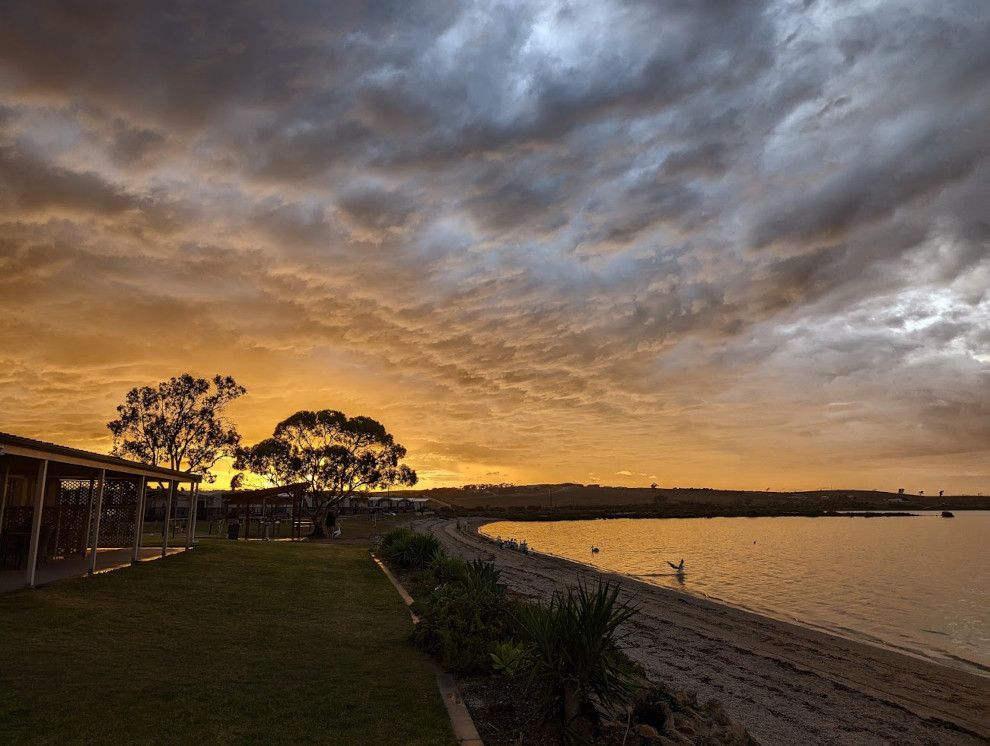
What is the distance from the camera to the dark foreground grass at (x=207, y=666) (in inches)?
239

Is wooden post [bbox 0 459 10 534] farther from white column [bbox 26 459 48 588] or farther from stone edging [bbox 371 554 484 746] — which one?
stone edging [bbox 371 554 484 746]

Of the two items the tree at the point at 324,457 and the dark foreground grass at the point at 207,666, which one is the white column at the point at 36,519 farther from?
the tree at the point at 324,457

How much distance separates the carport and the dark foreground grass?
220 centimetres

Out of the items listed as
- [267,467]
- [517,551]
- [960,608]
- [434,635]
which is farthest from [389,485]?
[434,635]

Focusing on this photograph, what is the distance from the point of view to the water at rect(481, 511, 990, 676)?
1772 cm

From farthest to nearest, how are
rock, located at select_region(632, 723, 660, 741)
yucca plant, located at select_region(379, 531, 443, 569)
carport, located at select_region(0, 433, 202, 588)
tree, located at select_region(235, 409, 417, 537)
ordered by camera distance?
tree, located at select_region(235, 409, 417, 537)
yucca plant, located at select_region(379, 531, 443, 569)
carport, located at select_region(0, 433, 202, 588)
rock, located at select_region(632, 723, 660, 741)

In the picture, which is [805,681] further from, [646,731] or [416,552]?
[416,552]

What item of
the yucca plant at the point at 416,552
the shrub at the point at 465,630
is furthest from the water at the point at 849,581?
the shrub at the point at 465,630

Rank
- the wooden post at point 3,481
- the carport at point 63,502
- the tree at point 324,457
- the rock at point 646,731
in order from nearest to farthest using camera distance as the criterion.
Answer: the rock at point 646,731, the carport at point 63,502, the wooden post at point 3,481, the tree at point 324,457

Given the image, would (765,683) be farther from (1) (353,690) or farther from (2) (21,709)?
(2) (21,709)

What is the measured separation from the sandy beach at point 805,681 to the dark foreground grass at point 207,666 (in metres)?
3.95

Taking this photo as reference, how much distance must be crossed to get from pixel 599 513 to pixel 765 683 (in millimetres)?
107501

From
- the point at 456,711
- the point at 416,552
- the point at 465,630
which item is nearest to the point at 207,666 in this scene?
the point at 465,630

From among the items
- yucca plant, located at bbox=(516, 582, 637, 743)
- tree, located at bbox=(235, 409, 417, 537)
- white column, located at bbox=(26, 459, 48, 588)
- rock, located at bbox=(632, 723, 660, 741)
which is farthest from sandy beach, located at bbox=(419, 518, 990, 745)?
tree, located at bbox=(235, 409, 417, 537)
